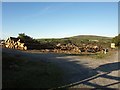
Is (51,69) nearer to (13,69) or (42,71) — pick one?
(42,71)

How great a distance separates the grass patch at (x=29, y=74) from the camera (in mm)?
10133

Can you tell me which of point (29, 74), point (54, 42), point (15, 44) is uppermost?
point (54, 42)

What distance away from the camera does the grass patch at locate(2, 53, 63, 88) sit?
1013 centimetres

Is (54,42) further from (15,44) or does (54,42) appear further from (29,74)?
(29,74)

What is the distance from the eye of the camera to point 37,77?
11.2 meters

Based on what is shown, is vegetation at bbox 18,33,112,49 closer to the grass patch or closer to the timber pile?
the timber pile

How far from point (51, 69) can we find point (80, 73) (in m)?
1.70

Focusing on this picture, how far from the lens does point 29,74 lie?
1159cm

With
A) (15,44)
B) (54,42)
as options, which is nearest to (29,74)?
(15,44)

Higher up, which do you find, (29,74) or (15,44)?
(15,44)

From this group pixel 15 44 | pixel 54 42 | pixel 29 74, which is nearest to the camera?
pixel 29 74

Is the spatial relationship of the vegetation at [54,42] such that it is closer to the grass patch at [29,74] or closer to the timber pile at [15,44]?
the timber pile at [15,44]

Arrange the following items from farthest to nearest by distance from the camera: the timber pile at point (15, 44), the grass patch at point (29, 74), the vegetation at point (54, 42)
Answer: the vegetation at point (54, 42), the timber pile at point (15, 44), the grass patch at point (29, 74)

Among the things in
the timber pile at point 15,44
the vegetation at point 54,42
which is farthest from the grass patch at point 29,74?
the vegetation at point 54,42
